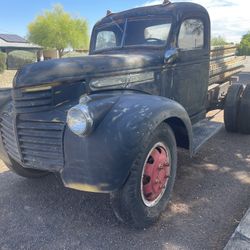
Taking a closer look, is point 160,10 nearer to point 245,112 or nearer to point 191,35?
point 191,35

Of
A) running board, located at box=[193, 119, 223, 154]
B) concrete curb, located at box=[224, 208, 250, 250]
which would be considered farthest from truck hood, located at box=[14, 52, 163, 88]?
concrete curb, located at box=[224, 208, 250, 250]

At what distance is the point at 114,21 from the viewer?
4.38 metres

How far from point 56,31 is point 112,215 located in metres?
38.3

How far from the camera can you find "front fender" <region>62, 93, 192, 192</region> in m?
2.52

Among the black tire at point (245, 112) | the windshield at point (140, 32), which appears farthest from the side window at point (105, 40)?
the black tire at point (245, 112)

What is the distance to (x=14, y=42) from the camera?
4244cm

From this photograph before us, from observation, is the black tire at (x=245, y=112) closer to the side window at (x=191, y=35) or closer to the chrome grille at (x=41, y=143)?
the side window at (x=191, y=35)

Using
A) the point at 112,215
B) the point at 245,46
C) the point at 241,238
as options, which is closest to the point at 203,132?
the point at 112,215

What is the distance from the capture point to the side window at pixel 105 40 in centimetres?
434

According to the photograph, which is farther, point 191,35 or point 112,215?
point 191,35

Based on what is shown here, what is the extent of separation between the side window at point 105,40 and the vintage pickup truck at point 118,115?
21 mm

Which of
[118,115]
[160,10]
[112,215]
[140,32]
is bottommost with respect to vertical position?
[112,215]

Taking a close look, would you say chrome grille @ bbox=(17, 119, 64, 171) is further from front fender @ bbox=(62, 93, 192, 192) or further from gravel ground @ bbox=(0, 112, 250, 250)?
gravel ground @ bbox=(0, 112, 250, 250)

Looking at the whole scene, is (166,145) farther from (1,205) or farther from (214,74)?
(214,74)
